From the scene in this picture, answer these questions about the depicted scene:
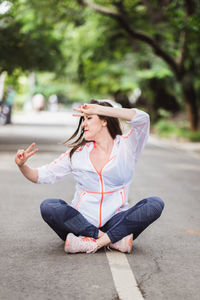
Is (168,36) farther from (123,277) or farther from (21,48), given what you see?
(123,277)

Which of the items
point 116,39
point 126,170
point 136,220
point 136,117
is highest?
point 116,39

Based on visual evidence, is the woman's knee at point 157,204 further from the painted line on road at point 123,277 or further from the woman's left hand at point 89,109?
the woman's left hand at point 89,109

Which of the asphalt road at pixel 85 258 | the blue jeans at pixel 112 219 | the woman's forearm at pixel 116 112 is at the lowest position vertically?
the asphalt road at pixel 85 258

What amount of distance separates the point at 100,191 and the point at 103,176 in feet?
0.44

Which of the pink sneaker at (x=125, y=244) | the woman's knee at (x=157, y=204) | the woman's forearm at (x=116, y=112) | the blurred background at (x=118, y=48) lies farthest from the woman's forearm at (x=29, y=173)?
the blurred background at (x=118, y=48)

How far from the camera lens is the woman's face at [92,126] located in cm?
499

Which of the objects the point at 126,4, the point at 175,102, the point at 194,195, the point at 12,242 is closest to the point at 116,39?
the point at 126,4

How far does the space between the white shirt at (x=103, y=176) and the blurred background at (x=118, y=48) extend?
1016 cm

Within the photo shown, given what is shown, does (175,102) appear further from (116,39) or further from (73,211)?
(73,211)

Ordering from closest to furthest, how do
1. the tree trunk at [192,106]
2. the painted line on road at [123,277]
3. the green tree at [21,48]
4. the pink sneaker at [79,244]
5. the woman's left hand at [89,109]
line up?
the painted line on road at [123,277] < the woman's left hand at [89,109] < the pink sneaker at [79,244] < the green tree at [21,48] < the tree trunk at [192,106]

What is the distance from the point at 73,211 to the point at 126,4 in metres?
23.3

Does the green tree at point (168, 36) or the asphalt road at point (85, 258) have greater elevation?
the green tree at point (168, 36)

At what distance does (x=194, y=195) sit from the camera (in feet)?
29.2

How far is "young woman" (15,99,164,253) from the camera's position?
16.2 feet
